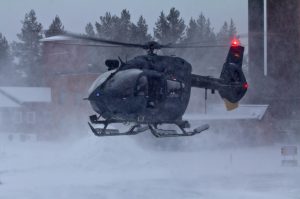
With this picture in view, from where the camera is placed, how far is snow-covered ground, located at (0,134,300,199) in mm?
21078

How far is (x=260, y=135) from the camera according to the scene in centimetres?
3922

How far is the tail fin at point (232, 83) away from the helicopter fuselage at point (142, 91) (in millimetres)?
2641

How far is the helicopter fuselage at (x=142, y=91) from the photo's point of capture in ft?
39.3

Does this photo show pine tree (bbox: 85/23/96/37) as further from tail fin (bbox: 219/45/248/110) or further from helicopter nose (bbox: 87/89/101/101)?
helicopter nose (bbox: 87/89/101/101)

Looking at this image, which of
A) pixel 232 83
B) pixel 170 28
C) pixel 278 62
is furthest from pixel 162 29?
pixel 232 83

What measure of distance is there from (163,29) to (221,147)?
70.9 ft

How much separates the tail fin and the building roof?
30635 millimetres

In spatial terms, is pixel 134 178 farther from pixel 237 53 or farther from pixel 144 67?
pixel 144 67

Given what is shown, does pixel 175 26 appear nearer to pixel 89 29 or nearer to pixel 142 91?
pixel 89 29

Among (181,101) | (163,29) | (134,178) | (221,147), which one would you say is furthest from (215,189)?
(163,29)

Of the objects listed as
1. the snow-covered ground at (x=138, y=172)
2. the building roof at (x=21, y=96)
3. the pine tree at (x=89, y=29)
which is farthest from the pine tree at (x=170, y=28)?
the snow-covered ground at (x=138, y=172)

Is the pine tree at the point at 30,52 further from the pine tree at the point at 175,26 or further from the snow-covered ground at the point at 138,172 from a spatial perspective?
the snow-covered ground at the point at 138,172

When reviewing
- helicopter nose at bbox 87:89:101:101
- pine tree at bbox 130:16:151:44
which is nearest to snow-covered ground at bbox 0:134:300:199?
helicopter nose at bbox 87:89:101:101

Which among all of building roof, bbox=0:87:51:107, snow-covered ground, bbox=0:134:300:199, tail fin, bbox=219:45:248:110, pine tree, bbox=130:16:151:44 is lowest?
snow-covered ground, bbox=0:134:300:199
